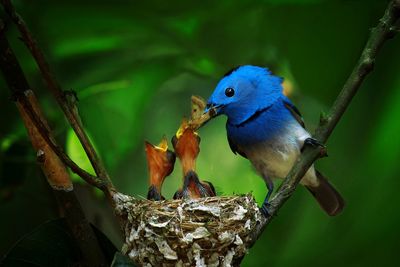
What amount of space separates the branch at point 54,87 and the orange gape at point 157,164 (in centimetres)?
31

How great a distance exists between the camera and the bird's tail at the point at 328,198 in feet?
8.73

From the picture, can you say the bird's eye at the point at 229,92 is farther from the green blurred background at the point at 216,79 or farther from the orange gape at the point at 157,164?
the green blurred background at the point at 216,79

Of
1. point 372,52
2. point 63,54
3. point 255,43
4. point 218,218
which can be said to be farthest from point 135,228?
point 255,43

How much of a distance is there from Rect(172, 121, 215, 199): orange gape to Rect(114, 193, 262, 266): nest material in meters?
0.16

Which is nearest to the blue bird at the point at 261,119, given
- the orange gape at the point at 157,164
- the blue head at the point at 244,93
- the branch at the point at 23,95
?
the blue head at the point at 244,93

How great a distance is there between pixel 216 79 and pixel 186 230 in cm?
151

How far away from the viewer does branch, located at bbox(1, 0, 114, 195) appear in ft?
5.29

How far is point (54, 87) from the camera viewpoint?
5.53 feet

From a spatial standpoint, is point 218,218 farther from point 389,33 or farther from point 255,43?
point 255,43

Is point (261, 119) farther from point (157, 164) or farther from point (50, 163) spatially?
point (50, 163)

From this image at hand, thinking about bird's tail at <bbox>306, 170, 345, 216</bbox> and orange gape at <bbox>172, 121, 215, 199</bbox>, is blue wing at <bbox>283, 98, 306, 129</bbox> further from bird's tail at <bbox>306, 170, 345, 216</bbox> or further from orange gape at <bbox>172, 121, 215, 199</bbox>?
orange gape at <bbox>172, 121, 215, 199</bbox>

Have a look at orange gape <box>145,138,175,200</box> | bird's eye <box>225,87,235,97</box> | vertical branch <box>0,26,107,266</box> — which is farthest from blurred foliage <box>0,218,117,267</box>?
bird's eye <box>225,87,235,97</box>

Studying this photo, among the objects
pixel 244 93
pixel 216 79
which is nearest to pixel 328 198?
pixel 244 93

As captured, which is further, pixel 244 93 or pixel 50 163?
pixel 244 93
